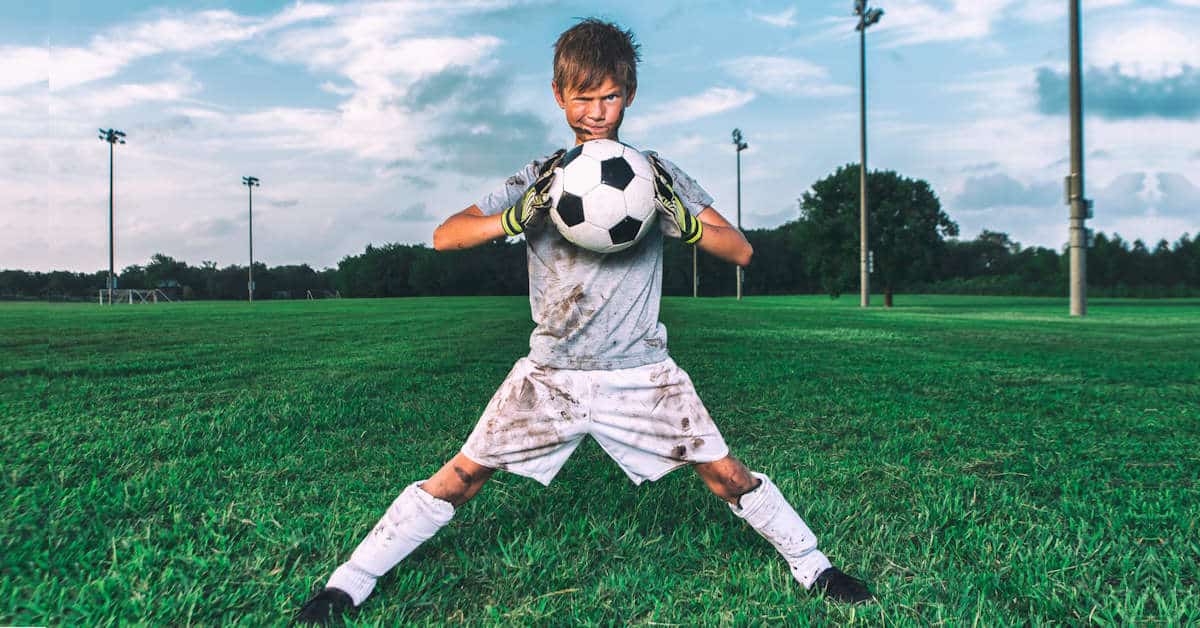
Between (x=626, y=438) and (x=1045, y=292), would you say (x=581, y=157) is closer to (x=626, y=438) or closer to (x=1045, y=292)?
(x=626, y=438)

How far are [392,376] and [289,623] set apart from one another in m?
4.96

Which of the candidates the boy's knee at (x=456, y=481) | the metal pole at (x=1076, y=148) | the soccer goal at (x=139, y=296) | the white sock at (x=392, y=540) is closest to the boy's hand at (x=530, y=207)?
the boy's knee at (x=456, y=481)

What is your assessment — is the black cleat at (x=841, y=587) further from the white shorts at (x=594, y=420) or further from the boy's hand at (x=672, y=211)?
the boy's hand at (x=672, y=211)

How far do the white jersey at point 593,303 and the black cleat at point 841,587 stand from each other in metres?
0.84

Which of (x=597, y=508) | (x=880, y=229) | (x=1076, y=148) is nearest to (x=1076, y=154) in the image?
(x=1076, y=148)

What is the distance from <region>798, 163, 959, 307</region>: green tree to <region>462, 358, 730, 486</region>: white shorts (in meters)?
42.4

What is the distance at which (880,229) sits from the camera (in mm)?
43125

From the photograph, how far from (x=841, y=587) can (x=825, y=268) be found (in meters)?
44.4

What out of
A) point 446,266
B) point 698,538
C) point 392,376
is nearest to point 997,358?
point 392,376

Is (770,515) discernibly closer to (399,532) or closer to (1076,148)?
(399,532)

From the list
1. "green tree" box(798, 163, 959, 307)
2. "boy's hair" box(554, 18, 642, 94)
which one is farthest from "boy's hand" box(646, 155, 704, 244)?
"green tree" box(798, 163, 959, 307)

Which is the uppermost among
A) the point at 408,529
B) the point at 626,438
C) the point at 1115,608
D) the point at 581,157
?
the point at 581,157

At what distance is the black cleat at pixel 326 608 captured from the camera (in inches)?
80.0

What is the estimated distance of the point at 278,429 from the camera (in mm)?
4473
